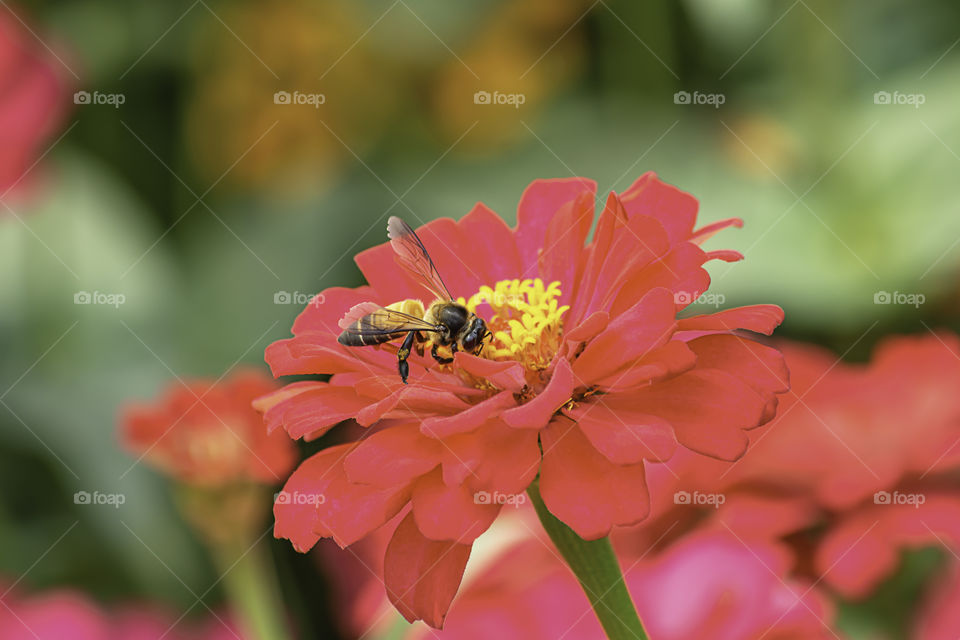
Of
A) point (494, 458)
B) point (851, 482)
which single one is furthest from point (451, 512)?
point (851, 482)

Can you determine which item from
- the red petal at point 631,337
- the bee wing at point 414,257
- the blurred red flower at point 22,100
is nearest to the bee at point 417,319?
the bee wing at point 414,257

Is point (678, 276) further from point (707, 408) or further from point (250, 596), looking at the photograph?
point (250, 596)

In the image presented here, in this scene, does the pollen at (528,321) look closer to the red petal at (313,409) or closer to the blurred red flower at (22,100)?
the red petal at (313,409)

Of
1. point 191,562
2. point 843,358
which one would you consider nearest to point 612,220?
point 843,358

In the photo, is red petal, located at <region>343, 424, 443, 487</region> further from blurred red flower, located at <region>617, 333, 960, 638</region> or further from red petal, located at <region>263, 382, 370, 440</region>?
blurred red flower, located at <region>617, 333, 960, 638</region>

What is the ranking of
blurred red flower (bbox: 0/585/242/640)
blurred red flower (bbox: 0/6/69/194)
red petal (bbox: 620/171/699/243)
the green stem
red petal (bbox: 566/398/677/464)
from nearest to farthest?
red petal (bbox: 566/398/677/464) < red petal (bbox: 620/171/699/243) < the green stem < blurred red flower (bbox: 0/585/242/640) < blurred red flower (bbox: 0/6/69/194)

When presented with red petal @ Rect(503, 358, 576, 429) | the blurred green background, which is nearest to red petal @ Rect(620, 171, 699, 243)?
red petal @ Rect(503, 358, 576, 429)
